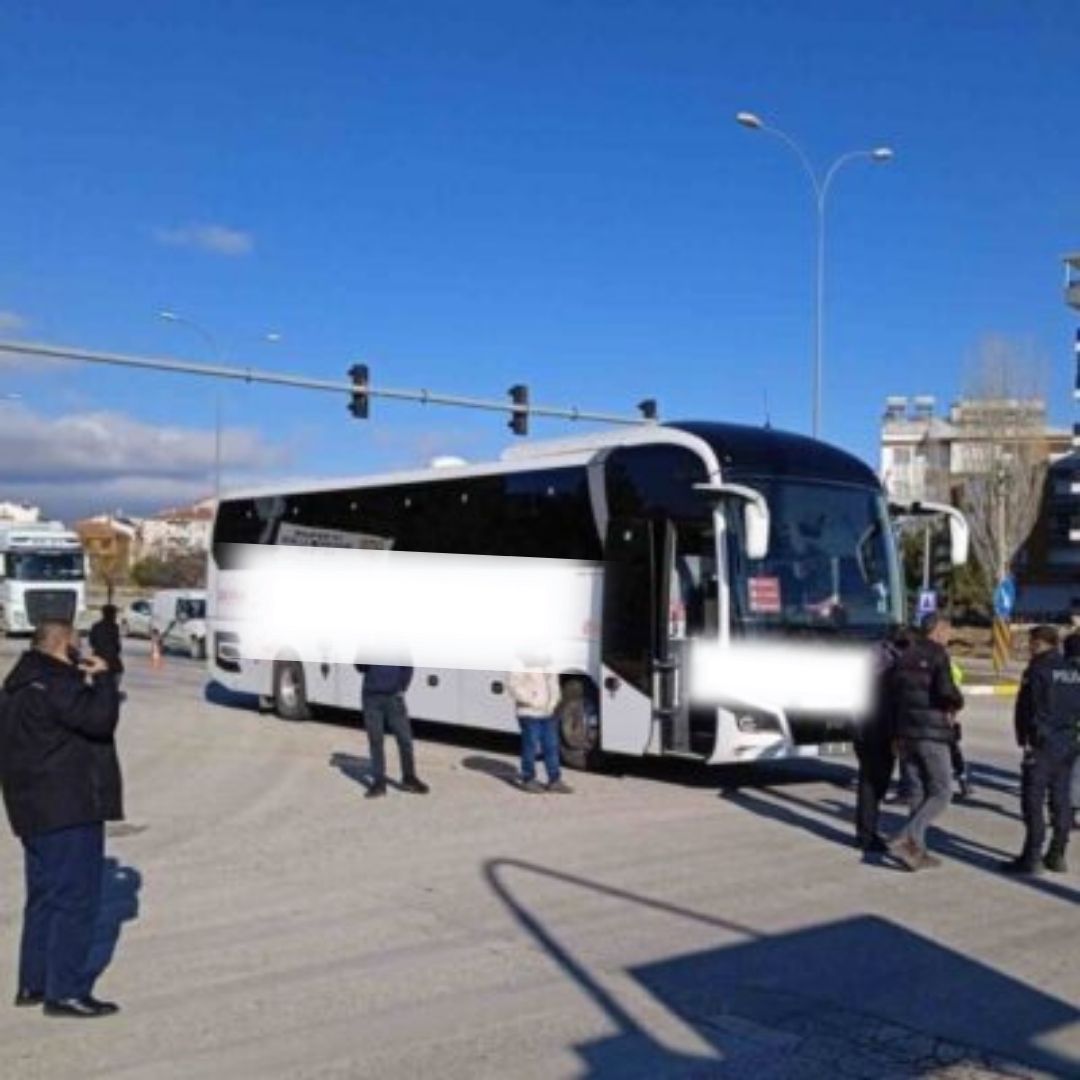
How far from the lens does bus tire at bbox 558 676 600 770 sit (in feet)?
50.7

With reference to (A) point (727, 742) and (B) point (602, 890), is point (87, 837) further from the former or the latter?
(A) point (727, 742)

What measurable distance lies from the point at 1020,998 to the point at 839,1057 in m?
1.38

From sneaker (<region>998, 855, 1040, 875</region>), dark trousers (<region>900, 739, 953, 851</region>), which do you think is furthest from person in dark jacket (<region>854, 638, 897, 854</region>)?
sneaker (<region>998, 855, 1040, 875</region>)

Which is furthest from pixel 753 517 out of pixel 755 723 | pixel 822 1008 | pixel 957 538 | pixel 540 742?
pixel 822 1008

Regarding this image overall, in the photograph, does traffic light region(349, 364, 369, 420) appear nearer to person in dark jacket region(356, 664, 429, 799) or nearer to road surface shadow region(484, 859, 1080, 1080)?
person in dark jacket region(356, 664, 429, 799)

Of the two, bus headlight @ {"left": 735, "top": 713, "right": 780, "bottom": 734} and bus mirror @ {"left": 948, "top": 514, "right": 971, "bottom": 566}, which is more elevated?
bus mirror @ {"left": 948, "top": 514, "right": 971, "bottom": 566}

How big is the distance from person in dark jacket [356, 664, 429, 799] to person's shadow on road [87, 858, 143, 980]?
3635mm

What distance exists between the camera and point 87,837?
6.30 m

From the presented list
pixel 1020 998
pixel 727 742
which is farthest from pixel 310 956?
pixel 727 742

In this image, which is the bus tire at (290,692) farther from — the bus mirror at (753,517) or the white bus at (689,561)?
the bus mirror at (753,517)

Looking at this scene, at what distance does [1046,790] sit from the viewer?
10.1m

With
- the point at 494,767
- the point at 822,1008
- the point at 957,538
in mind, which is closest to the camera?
the point at 822,1008

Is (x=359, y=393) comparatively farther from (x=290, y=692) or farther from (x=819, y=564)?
(x=819, y=564)

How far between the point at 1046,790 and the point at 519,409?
20949mm
